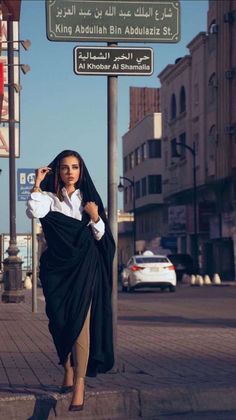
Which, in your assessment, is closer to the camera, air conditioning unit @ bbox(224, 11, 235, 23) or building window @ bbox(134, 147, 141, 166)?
air conditioning unit @ bbox(224, 11, 235, 23)

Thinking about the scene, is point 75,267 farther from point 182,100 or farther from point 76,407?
point 182,100

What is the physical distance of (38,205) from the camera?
279 inches

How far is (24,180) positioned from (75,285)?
14.4 m

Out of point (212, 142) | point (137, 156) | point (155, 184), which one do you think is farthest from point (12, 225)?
point (137, 156)

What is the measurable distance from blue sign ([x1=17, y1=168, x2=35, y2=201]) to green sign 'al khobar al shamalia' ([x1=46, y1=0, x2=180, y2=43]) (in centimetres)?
1234

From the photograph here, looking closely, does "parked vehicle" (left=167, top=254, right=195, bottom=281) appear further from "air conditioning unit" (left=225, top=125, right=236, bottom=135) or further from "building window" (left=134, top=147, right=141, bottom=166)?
"building window" (left=134, top=147, right=141, bottom=166)

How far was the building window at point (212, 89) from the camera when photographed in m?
58.6

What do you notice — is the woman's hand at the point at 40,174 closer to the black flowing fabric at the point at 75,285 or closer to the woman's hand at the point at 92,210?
the black flowing fabric at the point at 75,285

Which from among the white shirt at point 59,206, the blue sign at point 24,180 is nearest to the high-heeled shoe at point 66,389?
the white shirt at point 59,206

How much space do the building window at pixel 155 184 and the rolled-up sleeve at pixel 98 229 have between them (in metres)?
75.4

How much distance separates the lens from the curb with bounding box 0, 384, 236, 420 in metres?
7.13

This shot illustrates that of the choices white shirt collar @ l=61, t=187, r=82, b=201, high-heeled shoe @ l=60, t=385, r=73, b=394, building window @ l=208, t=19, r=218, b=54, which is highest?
building window @ l=208, t=19, r=218, b=54

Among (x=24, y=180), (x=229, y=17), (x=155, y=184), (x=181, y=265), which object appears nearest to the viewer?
(x=24, y=180)

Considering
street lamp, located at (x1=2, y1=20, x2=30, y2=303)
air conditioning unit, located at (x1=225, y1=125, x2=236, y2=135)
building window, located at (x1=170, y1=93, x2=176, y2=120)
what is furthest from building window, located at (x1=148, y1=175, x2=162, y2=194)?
street lamp, located at (x1=2, y1=20, x2=30, y2=303)
